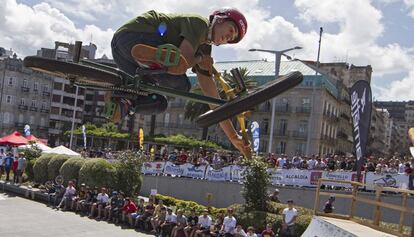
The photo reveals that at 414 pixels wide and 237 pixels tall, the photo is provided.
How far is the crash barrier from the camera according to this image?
2017cm

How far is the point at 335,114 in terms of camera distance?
7788 centimetres

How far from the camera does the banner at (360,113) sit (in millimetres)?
16781

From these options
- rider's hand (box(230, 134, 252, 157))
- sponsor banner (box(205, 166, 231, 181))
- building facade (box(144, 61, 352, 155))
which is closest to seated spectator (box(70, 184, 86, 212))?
sponsor banner (box(205, 166, 231, 181))

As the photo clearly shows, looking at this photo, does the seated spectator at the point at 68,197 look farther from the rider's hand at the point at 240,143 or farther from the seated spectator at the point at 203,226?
the rider's hand at the point at 240,143

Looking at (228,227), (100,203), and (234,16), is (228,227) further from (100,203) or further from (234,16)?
(234,16)

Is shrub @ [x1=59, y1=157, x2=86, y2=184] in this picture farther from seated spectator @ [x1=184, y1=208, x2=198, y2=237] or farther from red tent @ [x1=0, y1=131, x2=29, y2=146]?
seated spectator @ [x1=184, y1=208, x2=198, y2=237]

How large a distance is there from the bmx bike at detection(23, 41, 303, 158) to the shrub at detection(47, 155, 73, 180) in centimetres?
2471

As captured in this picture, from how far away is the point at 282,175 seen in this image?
24.3m

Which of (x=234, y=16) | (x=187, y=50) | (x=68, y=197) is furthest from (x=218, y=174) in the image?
(x=187, y=50)

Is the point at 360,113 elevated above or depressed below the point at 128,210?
above

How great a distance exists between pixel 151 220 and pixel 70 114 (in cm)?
8143

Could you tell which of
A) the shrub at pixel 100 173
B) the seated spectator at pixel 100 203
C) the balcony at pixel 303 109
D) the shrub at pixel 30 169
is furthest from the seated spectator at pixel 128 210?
the balcony at pixel 303 109

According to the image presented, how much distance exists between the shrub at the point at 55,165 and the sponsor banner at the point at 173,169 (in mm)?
5680

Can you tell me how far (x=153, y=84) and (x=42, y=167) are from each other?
26.7 meters
